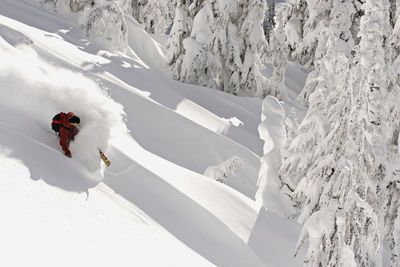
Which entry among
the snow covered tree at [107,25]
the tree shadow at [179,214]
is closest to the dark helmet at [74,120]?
the tree shadow at [179,214]

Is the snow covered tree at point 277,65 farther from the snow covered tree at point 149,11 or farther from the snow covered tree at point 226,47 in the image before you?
the snow covered tree at point 149,11

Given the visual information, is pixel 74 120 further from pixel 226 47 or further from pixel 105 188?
pixel 226 47

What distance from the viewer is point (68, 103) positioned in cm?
666

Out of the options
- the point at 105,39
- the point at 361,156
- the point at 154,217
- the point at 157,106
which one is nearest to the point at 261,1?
the point at 105,39

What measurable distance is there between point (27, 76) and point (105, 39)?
11.2 m

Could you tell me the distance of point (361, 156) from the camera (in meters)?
7.07

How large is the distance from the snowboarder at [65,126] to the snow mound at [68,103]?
Answer: 0.15 m

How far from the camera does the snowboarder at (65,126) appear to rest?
602 cm

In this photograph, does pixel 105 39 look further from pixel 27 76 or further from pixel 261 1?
pixel 27 76

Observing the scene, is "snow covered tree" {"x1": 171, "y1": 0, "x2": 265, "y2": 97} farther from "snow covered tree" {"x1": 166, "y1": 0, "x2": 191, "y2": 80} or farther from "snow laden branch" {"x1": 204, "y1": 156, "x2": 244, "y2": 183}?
"snow laden branch" {"x1": 204, "y1": 156, "x2": 244, "y2": 183}

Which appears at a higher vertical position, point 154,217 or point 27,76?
point 27,76

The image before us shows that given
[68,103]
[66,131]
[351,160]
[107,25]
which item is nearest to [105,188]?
[66,131]

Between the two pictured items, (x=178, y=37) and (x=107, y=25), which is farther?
(x=178, y=37)

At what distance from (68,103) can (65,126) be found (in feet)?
2.44
